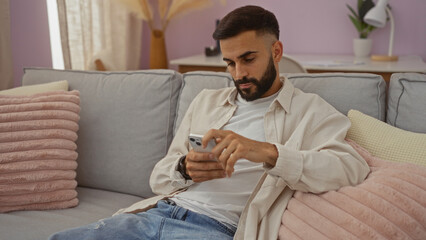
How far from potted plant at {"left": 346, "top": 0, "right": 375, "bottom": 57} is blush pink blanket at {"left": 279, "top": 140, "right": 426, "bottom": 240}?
1938 mm

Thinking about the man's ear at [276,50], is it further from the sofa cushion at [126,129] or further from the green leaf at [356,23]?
the green leaf at [356,23]

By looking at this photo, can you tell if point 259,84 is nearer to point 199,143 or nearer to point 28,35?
point 199,143

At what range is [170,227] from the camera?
1301mm

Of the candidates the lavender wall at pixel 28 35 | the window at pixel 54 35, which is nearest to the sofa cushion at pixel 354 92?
the lavender wall at pixel 28 35

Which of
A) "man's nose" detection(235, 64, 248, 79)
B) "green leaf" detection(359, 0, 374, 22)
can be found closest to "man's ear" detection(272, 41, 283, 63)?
"man's nose" detection(235, 64, 248, 79)

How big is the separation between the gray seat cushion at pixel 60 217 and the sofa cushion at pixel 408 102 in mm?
1030

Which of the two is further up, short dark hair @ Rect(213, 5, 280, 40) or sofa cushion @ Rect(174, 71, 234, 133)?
short dark hair @ Rect(213, 5, 280, 40)

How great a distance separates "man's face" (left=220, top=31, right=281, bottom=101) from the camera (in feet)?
4.51

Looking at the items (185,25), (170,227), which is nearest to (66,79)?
(170,227)

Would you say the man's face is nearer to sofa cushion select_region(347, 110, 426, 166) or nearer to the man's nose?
the man's nose

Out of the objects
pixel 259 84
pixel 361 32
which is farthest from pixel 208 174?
pixel 361 32

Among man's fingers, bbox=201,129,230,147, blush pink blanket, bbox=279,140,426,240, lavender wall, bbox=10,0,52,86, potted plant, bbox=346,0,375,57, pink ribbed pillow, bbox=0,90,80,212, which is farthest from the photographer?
potted plant, bbox=346,0,375,57

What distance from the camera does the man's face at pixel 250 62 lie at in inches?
54.2

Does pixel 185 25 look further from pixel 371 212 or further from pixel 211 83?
pixel 371 212
